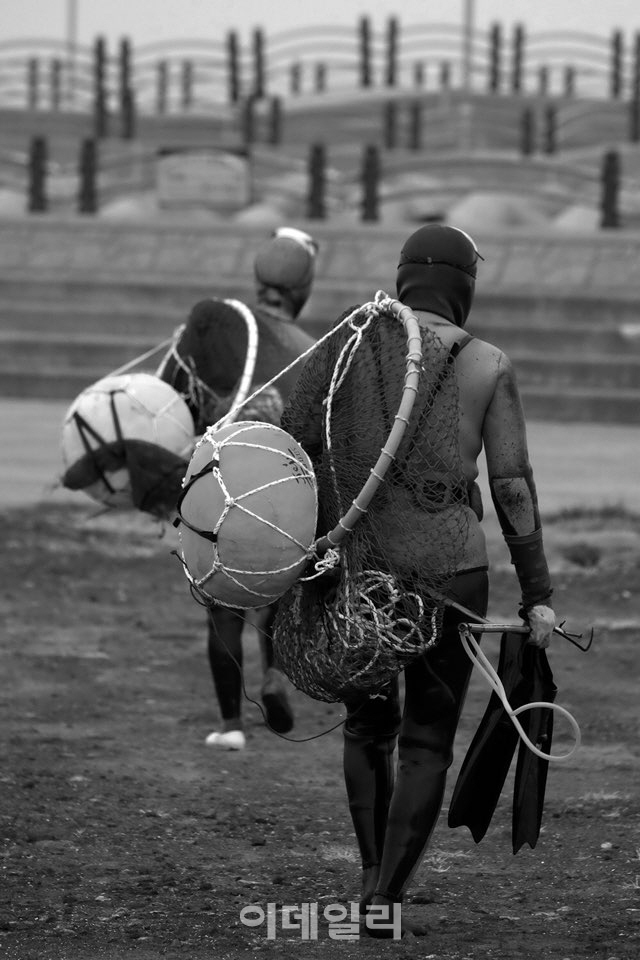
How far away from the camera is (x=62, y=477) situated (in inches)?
233

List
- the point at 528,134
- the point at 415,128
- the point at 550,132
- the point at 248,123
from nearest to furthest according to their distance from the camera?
the point at 528,134
the point at 550,132
the point at 415,128
the point at 248,123

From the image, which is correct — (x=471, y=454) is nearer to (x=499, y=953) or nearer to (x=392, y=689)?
(x=392, y=689)

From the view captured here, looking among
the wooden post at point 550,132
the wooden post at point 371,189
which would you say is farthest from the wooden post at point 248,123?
the wooden post at point 371,189

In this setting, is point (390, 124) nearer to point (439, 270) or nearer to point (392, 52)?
point (392, 52)

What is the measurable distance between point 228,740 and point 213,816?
0.84 m

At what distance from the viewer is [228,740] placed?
6223 mm

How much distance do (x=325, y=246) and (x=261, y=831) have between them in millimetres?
14450

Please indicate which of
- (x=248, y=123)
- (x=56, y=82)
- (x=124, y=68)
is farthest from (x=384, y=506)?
(x=56, y=82)

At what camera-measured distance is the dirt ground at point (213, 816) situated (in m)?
4.28

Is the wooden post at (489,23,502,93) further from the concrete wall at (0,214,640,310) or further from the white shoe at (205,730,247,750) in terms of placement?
the white shoe at (205,730,247,750)

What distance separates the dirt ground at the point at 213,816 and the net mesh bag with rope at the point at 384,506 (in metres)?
0.70

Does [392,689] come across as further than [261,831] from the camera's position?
No

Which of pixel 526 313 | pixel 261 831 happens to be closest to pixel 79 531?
pixel 261 831

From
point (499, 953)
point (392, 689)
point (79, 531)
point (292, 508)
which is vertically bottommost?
point (79, 531)
